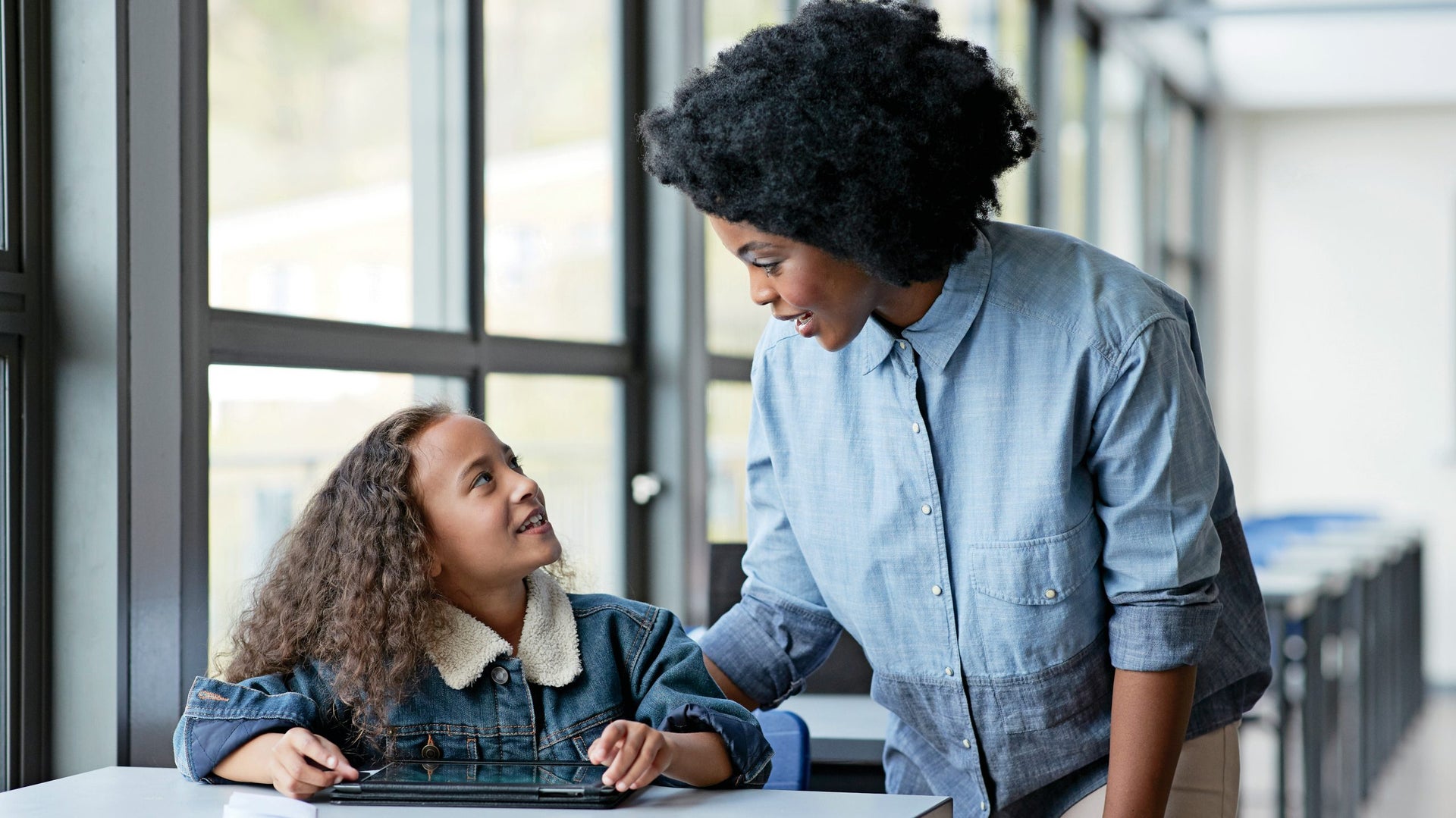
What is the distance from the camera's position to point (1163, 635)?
1.28 meters

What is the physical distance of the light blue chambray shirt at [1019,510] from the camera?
1276mm

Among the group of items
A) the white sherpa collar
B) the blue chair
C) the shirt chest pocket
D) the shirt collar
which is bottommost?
the blue chair

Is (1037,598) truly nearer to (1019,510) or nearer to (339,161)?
(1019,510)

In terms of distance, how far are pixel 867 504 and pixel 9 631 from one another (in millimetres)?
993

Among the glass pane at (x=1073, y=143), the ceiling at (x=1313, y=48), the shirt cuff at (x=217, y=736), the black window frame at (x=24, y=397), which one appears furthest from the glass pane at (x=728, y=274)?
the ceiling at (x=1313, y=48)

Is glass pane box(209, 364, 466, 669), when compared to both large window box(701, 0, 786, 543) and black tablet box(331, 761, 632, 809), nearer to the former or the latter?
black tablet box(331, 761, 632, 809)

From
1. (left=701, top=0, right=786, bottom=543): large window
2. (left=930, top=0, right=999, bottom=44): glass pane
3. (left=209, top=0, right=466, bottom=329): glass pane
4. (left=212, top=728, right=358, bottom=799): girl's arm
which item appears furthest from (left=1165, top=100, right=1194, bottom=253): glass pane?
(left=212, top=728, right=358, bottom=799): girl's arm

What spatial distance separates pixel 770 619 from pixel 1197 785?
0.45 meters

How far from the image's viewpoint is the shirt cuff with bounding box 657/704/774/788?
1.37m

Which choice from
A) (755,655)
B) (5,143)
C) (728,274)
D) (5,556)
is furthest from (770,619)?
(728,274)

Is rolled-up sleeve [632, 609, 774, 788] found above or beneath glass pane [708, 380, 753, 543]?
beneath

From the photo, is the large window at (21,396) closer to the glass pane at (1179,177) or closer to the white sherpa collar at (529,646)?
the white sherpa collar at (529,646)

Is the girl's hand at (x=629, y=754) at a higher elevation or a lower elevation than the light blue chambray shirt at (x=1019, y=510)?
lower

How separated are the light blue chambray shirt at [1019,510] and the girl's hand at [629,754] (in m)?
0.27
